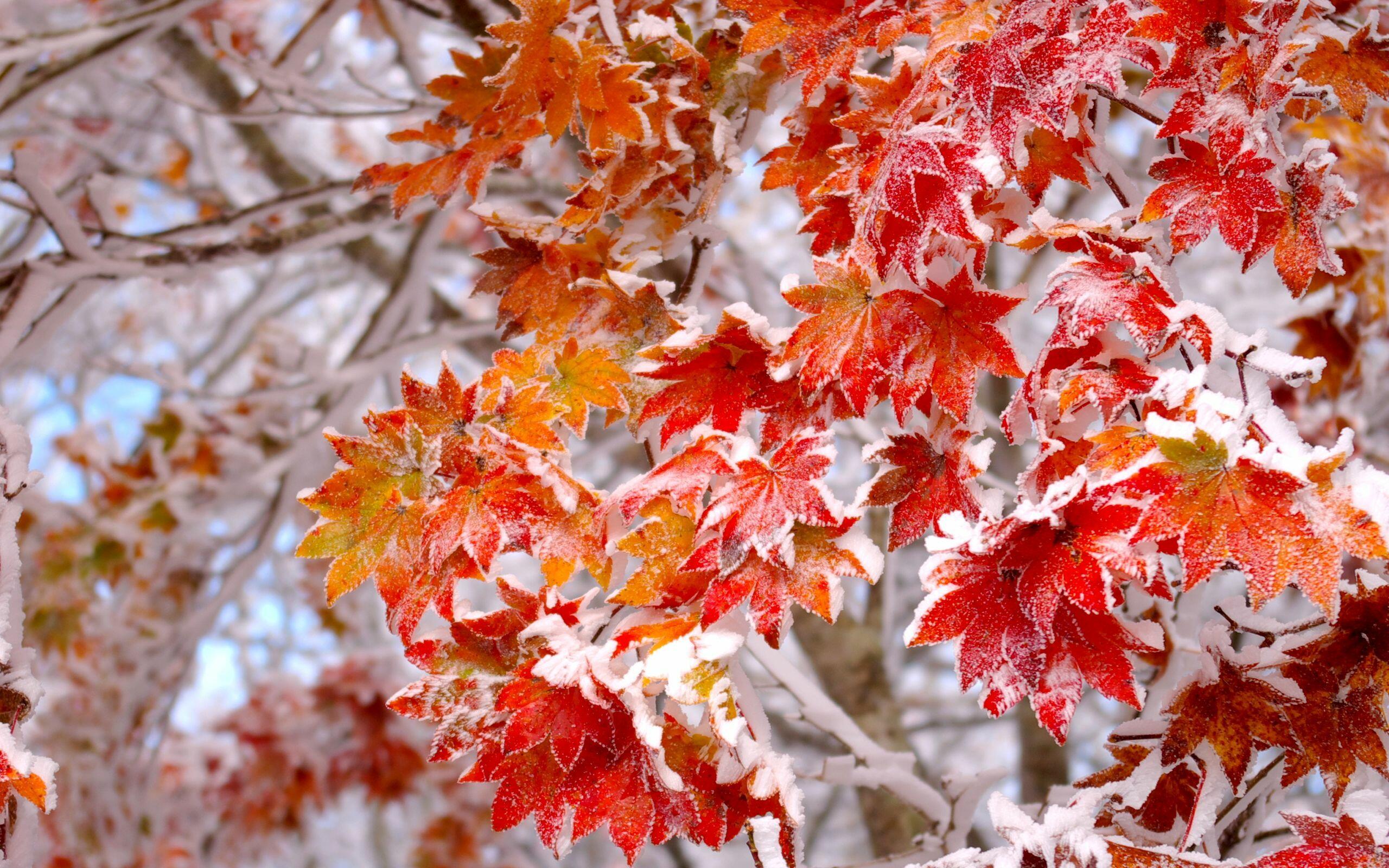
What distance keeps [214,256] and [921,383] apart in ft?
3.45

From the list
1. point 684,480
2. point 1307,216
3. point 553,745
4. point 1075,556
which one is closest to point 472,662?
point 553,745

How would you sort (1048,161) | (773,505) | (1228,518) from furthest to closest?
1. (1048,161)
2. (773,505)
3. (1228,518)

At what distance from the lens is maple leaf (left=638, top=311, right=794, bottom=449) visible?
0.73m

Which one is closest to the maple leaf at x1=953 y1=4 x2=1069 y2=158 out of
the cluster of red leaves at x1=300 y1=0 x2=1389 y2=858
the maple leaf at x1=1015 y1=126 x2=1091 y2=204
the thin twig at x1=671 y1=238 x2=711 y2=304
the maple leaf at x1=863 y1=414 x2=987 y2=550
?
the cluster of red leaves at x1=300 y1=0 x2=1389 y2=858

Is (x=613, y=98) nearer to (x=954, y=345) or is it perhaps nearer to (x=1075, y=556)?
(x=954, y=345)

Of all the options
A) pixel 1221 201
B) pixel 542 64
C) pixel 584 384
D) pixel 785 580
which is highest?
pixel 542 64

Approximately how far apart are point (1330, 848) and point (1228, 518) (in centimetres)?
25

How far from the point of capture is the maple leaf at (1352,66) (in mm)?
670

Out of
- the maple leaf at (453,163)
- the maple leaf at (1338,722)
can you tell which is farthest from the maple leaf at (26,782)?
the maple leaf at (1338,722)

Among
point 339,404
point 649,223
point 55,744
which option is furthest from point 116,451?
point 649,223

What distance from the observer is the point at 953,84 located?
0.63m

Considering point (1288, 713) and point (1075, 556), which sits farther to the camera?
point (1288, 713)

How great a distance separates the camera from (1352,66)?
26.7 inches

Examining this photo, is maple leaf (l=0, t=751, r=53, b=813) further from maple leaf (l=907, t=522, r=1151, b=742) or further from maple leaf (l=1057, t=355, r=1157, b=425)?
maple leaf (l=1057, t=355, r=1157, b=425)
